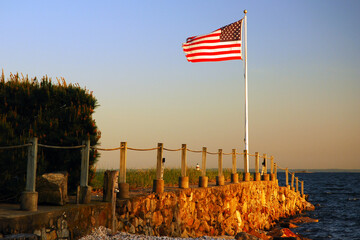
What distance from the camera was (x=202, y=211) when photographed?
1644 centimetres

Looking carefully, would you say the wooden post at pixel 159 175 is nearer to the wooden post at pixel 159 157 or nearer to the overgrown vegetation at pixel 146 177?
the wooden post at pixel 159 157

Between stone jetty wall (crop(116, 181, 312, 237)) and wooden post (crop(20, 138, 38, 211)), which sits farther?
stone jetty wall (crop(116, 181, 312, 237))

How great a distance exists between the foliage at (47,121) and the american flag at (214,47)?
28.1ft

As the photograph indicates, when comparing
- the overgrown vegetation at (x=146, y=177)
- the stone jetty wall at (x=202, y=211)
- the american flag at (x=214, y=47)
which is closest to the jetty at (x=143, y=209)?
the stone jetty wall at (x=202, y=211)

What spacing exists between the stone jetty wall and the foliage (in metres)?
2.34

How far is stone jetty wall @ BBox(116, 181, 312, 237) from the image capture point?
12.6 metres

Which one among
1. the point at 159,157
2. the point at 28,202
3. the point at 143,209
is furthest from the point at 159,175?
the point at 28,202

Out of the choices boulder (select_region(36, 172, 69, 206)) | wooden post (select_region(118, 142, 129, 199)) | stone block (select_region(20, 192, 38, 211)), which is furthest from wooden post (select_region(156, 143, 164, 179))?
stone block (select_region(20, 192, 38, 211))

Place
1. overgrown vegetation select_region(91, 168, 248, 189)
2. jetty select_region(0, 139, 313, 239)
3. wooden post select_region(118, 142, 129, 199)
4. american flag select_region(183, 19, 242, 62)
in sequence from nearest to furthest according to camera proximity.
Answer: jetty select_region(0, 139, 313, 239) < wooden post select_region(118, 142, 129, 199) < overgrown vegetation select_region(91, 168, 248, 189) < american flag select_region(183, 19, 242, 62)

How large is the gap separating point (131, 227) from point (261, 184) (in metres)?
14.3

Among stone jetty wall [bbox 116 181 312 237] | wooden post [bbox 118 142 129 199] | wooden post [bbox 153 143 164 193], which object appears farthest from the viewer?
wooden post [bbox 153 143 164 193]

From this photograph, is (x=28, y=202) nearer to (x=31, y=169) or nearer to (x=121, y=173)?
(x=31, y=169)

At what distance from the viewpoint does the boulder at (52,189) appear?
10531 millimetres

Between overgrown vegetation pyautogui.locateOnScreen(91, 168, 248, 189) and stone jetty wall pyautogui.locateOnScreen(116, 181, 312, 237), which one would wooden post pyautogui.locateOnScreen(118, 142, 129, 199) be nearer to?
stone jetty wall pyautogui.locateOnScreen(116, 181, 312, 237)
